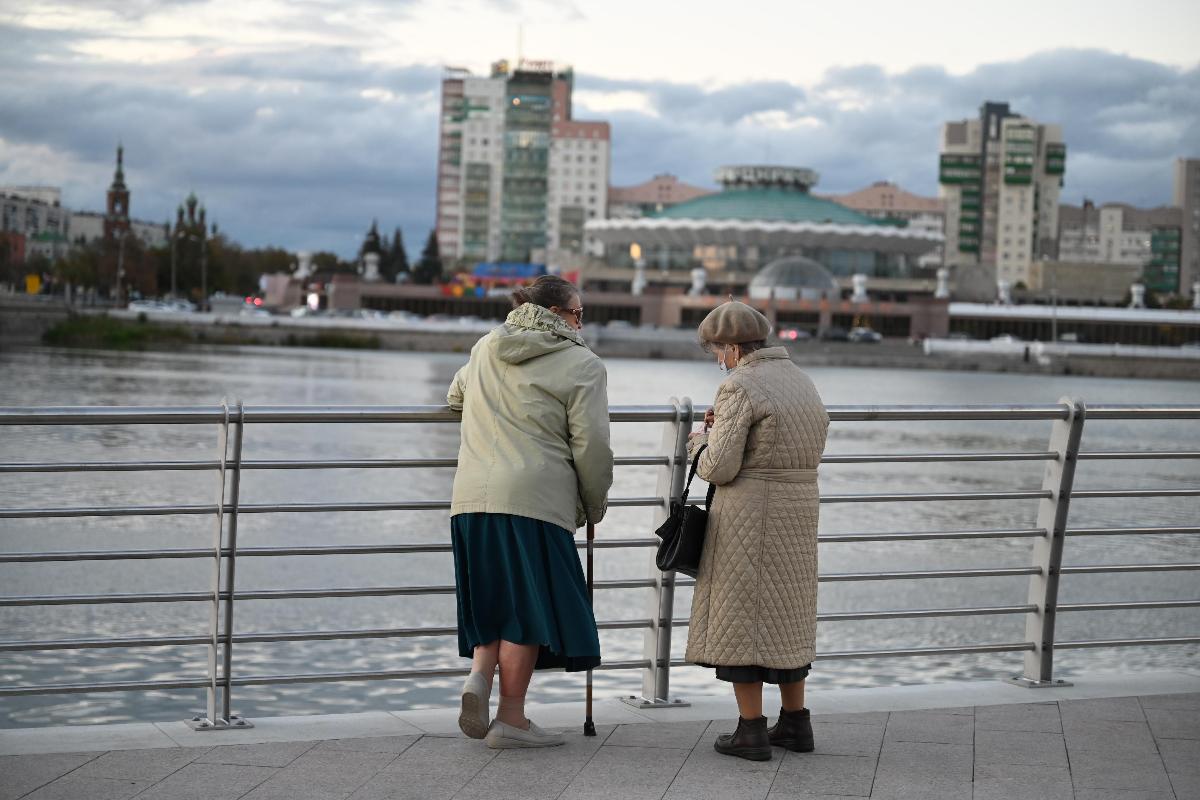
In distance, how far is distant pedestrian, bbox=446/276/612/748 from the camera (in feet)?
17.3

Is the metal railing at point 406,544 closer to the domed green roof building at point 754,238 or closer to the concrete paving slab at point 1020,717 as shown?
the concrete paving slab at point 1020,717

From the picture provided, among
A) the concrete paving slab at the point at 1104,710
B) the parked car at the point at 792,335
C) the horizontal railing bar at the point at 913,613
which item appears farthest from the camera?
the parked car at the point at 792,335

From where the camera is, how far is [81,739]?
5461 mm

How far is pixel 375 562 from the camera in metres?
16.5

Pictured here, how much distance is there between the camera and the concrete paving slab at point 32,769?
4867 millimetres

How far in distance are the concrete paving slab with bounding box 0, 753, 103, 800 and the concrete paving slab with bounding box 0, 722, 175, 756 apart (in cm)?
6

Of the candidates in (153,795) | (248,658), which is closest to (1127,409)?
(153,795)

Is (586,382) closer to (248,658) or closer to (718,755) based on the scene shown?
(718,755)

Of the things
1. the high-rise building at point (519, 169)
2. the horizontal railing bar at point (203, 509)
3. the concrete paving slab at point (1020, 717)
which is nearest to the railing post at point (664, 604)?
the horizontal railing bar at point (203, 509)

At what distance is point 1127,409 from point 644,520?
13.7m

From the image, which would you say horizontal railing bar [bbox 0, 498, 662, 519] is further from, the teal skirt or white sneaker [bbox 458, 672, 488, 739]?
white sneaker [bbox 458, 672, 488, 739]

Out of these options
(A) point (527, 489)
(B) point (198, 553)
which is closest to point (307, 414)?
(B) point (198, 553)

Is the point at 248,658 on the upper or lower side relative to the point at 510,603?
lower

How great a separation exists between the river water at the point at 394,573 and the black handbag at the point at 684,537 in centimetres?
456
